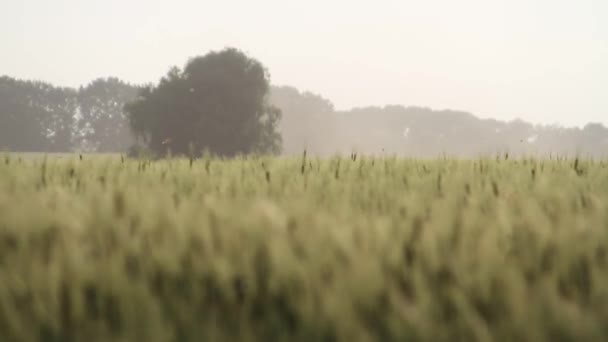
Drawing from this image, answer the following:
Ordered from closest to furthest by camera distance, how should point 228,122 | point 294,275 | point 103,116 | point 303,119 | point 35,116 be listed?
point 294,275 < point 228,122 < point 35,116 < point 103,116 < point 303,119

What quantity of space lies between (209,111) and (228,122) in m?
1.58

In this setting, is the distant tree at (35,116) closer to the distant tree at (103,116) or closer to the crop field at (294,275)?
the distant tree at (103,116)

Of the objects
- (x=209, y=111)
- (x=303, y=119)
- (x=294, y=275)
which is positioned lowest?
(x=294, y=275)

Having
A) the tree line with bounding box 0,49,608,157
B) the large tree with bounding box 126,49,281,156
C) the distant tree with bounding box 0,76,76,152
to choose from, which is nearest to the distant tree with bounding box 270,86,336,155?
the tree line with bounding box 0,49,608,157

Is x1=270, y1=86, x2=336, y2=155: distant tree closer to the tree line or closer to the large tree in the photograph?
the tree line

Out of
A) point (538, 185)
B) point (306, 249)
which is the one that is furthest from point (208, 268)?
point (538, 185)

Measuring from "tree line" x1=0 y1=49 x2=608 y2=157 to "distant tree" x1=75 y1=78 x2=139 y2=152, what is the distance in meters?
0.14

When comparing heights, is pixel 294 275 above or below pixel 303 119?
below

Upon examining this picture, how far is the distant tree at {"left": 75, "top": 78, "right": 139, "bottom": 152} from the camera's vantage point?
76.6 meters

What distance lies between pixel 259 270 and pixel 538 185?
6.01 ft

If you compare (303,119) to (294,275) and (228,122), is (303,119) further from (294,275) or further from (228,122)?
(294,275)

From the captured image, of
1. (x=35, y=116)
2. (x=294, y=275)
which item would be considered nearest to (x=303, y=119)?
(x=35, y=116)

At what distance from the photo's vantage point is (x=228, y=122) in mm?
37750

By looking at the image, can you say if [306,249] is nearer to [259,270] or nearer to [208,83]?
[259,270]
